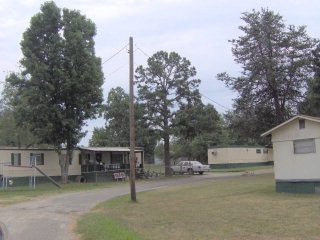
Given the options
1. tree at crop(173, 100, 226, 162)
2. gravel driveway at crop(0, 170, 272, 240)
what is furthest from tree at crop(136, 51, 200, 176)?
gravel driveway at crop(0, 170, 272, 240)

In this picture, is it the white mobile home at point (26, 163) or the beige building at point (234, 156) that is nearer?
the white mobile home at point (26, 163)

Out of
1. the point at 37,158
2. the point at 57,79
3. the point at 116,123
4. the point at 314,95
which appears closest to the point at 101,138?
the point at 116,123

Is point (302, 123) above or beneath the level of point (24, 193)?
above

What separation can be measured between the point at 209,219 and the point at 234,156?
160 feet

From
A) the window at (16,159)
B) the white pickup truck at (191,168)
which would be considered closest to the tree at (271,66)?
the white pickup truck at (191,168)

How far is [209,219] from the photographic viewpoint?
1427 cm

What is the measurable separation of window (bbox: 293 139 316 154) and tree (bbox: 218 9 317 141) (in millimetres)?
17799

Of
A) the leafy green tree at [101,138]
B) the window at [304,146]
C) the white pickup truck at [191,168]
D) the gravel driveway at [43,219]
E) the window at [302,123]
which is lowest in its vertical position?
the gravel driveway at [43,219]

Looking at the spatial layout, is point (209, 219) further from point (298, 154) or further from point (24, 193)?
point (24, 193)

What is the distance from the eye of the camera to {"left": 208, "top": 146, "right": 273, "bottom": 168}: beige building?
2446 inches

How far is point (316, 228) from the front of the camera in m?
11.9

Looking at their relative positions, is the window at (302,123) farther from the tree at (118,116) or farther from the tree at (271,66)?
the tree at (118,116)

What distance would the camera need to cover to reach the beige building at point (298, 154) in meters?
21.4

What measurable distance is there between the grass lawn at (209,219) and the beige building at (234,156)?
135ft
